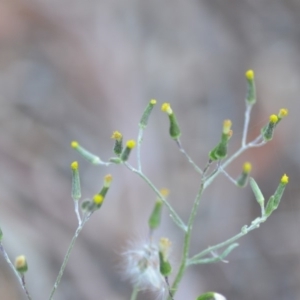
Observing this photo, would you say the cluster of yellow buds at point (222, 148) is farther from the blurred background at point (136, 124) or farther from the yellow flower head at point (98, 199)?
the blurred background at point (136, 124)

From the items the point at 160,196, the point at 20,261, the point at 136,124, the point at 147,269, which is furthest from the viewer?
the point at 136,124

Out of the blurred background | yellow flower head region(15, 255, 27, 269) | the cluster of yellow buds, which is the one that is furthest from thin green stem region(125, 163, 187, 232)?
the blurred background

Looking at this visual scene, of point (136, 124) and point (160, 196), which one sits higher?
point (136, 124)

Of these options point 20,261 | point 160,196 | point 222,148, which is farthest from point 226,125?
point 20,261

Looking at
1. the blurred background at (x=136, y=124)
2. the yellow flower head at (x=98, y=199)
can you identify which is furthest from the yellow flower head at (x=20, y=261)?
the blurred background at (x=136, y=124)

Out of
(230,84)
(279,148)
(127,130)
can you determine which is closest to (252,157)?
(279,148)

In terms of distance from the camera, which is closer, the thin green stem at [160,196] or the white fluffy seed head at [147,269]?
the thin green stem at [160,196]

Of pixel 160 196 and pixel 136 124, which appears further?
pixel 136 124

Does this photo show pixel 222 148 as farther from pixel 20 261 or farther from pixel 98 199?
pixel 20 261
